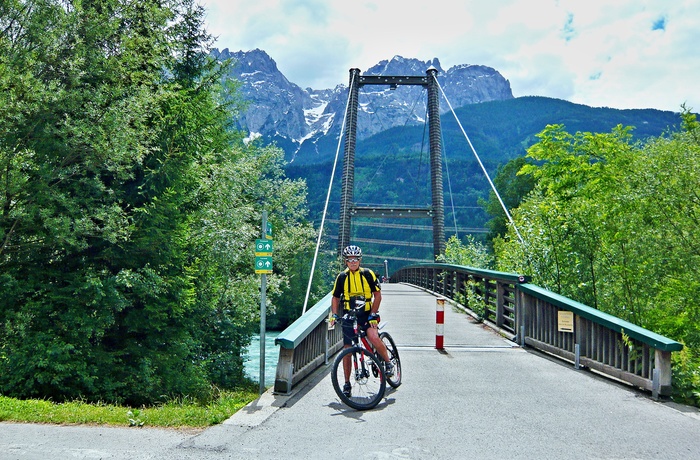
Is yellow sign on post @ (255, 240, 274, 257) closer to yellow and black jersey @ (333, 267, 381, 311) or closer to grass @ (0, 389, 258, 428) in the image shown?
yellow and black jersey @ (333, 267, 381, 311)

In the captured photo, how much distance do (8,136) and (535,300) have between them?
31.6 ft

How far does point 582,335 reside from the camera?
8250 millimetres

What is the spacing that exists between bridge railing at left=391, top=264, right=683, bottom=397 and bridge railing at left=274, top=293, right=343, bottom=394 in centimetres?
355

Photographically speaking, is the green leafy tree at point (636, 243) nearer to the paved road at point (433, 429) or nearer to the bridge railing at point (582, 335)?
the bridge railing at point (582, 335)

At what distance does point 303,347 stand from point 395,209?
97.9 ft

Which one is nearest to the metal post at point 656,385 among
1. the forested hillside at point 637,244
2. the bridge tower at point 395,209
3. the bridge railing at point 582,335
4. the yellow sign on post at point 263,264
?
the bridge railing at point 582,335

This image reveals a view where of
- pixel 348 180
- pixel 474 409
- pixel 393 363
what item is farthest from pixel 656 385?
pixel 348 180

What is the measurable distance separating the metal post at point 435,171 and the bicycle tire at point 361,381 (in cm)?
2687

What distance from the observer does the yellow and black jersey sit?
6492 millimetres

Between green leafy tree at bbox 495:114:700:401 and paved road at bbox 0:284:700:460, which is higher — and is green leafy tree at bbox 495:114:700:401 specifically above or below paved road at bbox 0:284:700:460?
above

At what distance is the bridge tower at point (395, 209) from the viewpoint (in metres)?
34.8

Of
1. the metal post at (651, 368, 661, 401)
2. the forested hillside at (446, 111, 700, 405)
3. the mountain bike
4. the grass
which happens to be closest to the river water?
the forested hillside at (446, 111, 700, 405)

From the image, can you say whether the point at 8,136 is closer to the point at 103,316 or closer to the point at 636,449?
the point at 103,316

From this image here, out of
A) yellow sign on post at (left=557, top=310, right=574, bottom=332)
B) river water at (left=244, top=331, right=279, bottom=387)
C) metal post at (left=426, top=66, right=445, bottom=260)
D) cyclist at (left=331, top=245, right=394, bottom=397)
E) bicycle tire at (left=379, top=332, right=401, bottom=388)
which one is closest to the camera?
cyclist at (left=331, top=245, right=394, bottom=397)
